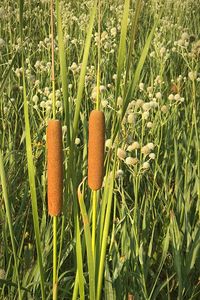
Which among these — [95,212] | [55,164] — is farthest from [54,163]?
[95,212]

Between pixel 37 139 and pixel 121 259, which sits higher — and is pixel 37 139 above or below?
above

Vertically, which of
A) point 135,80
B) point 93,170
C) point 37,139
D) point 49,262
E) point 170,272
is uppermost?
point 135,80

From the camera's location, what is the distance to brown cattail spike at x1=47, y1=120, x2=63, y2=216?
2.91ft

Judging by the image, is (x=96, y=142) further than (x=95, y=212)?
No

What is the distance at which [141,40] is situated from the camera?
532 centimetres

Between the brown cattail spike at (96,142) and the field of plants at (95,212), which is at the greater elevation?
the brown cattail spike at (96,142)

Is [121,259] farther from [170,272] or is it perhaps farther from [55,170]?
[55,170]

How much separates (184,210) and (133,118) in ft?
1.62

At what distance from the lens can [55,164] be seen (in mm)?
903

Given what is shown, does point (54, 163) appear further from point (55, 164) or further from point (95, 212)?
point (95, 212)

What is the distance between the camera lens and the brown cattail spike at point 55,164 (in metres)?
0.89

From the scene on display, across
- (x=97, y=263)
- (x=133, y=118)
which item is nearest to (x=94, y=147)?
(x=97, y=263)

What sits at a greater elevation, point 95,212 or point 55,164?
point 55,164

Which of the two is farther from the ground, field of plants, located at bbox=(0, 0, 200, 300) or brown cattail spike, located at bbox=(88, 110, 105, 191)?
brown cattail spike, located at bbox=(88, 110, 105, 191)
